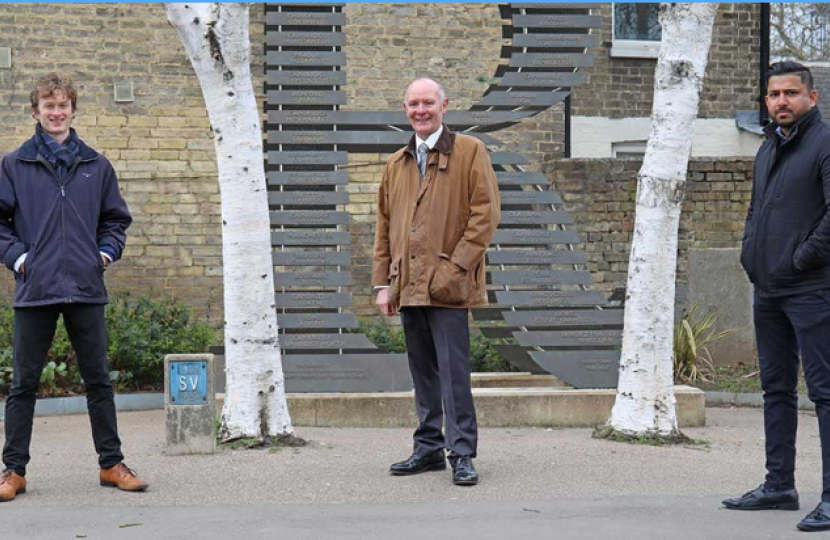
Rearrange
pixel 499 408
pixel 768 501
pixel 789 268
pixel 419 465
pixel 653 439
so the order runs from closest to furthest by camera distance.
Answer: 1. pixel 789 268
2. pixel 768 501
3. pixel 419 465
4. pixel 653 439
5. pixel 499 408

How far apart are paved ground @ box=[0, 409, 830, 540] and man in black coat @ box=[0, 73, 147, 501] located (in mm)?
324

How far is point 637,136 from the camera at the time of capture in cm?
1856

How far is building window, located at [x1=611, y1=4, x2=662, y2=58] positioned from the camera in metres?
18.6

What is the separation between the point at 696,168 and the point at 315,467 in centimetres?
886

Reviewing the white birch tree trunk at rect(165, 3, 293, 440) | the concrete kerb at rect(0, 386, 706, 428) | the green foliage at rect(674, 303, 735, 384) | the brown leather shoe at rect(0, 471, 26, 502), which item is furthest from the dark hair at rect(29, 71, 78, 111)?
the green foliage at rect(674, 303, 735, 384)

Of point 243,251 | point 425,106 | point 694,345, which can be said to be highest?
point 425,106

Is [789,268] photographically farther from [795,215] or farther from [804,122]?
[804,122]

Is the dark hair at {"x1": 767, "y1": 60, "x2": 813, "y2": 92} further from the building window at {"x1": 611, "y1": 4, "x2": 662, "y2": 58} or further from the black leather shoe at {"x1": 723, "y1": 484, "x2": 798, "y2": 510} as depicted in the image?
the building window at {"x1": 611, "y1": 4, "x2": 662, "y2": 58}

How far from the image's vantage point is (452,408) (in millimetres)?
6680

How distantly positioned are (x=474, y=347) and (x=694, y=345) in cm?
218

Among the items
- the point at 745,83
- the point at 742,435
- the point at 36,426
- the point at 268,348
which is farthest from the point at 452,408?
the point at 745,83

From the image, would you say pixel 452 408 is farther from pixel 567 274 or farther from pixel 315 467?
pixel 567 274

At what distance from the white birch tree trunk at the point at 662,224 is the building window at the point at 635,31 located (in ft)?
34.2

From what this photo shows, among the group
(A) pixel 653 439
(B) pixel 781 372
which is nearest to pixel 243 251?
(A) pixel 653 439
